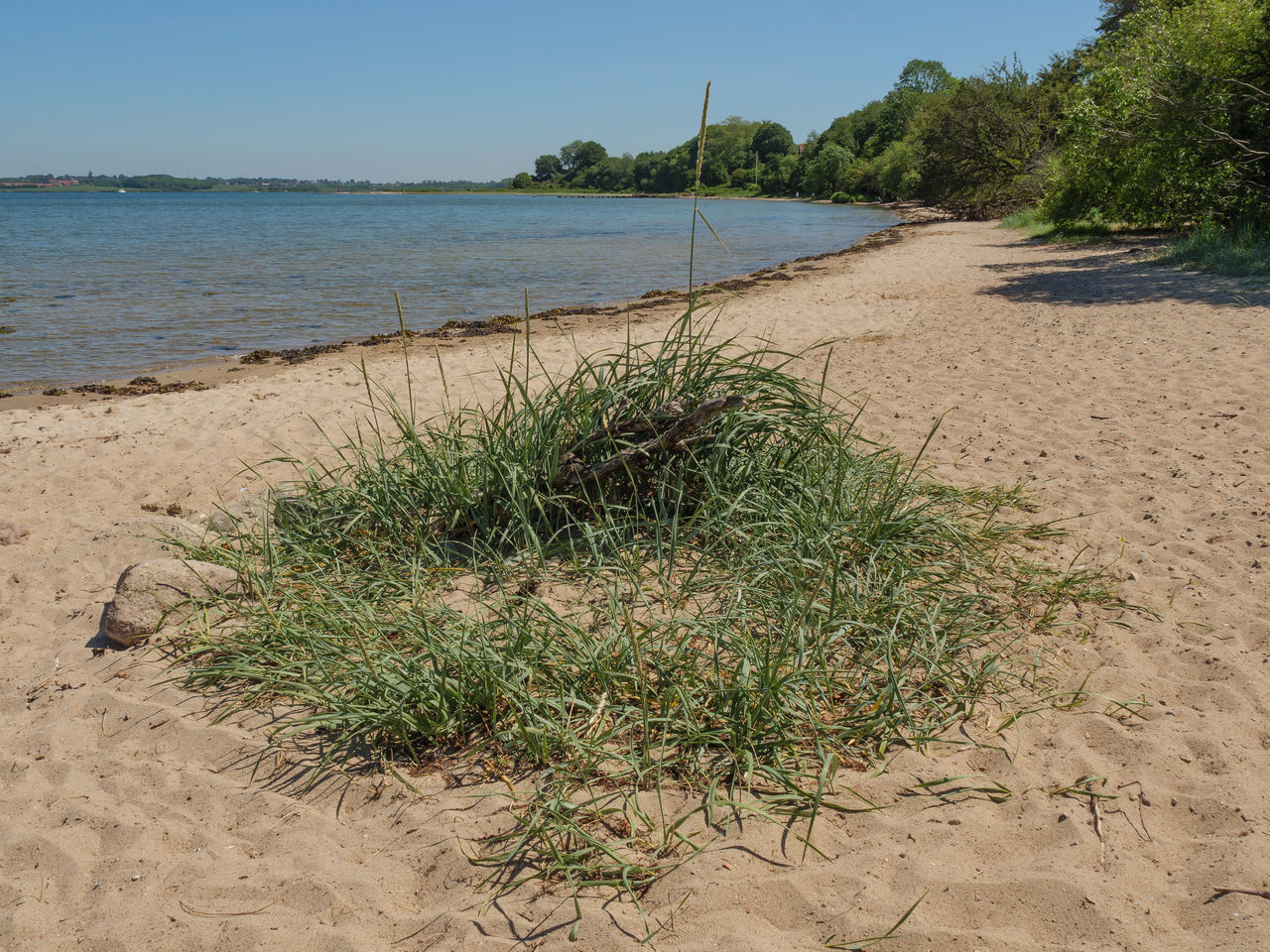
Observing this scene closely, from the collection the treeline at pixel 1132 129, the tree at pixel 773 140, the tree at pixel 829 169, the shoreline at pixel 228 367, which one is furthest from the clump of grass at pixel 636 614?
the tree at pixel 773 140

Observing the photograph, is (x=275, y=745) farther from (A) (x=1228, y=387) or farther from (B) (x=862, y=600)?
(A) (x=1228, y=387)

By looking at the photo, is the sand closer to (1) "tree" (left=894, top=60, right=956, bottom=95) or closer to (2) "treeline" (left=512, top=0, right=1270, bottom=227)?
(2) "treeline" (left=512, top=0, right=1270, bottom=227)

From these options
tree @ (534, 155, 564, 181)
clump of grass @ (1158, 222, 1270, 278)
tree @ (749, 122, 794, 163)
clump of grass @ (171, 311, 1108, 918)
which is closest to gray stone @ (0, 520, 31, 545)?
clump of grass @ (171, 311, 1108, 918)

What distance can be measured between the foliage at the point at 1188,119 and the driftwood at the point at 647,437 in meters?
12.0

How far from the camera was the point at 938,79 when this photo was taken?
A: 84.5 meters

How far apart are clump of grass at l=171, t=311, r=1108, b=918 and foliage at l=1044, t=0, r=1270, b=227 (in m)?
11.8

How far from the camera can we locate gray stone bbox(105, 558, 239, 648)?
10.5 ft

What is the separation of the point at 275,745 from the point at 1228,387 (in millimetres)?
6724

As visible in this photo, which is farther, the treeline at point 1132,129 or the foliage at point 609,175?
the foliage at point 609,175

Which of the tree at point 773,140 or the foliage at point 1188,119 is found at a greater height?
the tree at point 773,140

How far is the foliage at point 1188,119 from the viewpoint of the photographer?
39.3ft

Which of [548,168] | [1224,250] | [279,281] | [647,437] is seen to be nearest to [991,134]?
[1224,250]

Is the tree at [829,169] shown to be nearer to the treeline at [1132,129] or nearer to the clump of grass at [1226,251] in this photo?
the treeline at [1132,129]

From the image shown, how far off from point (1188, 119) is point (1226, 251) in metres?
2.63
